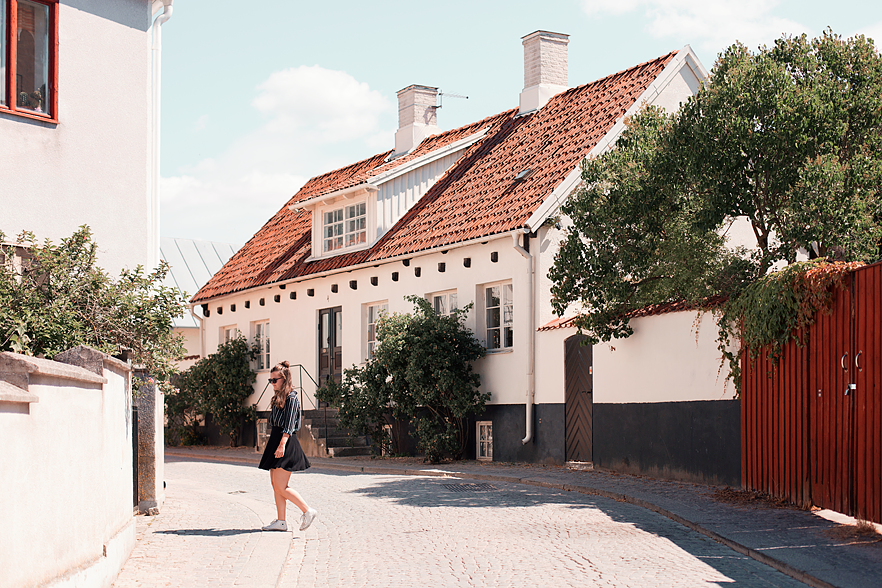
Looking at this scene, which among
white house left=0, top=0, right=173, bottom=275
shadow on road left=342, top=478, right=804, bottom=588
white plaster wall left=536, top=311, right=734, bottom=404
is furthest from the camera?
white plaster wall left=536, top=311, right=734, bottom=404

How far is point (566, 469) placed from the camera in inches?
675

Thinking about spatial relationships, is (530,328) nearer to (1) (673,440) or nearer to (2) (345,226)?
(1) (673,440)

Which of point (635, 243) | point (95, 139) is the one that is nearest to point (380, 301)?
point (635, 243)

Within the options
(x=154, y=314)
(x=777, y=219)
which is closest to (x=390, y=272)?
(x=777, y=219)

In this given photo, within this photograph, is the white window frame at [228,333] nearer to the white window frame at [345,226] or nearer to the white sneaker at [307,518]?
the white window frame at [345,226]

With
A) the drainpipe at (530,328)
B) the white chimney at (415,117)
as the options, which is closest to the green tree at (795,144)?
the drainpipe at (530,328)

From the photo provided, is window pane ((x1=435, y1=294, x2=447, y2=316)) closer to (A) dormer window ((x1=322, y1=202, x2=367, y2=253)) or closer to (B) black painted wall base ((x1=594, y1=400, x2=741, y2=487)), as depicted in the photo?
(A) dormer window ((x1=322, y1=202, x2=367, y2=253))

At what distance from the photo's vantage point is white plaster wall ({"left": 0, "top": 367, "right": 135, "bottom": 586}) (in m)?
5.25

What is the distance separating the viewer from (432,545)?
9.34 meters

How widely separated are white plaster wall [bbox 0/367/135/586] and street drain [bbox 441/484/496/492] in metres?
6.70

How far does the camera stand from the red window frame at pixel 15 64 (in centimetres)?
1138

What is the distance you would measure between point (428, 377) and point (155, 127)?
828 cm

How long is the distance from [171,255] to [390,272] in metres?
20.8

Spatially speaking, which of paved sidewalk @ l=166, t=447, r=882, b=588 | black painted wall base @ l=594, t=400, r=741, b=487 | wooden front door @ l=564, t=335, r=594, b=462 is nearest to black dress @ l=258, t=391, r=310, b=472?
paved sidewalk @ l=166, t=447, r=882, b=588
